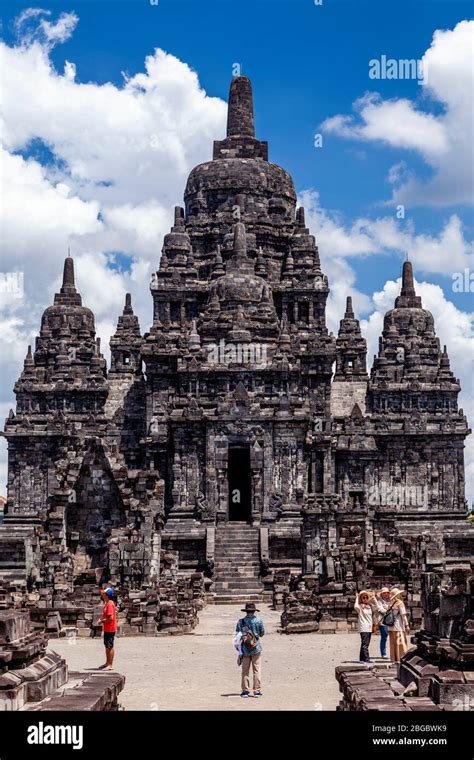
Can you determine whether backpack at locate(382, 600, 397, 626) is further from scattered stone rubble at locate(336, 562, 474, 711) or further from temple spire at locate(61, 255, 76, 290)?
temple spire at locate(61, 255, 76, 290)

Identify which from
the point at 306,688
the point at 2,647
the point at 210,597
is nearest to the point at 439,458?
the point at 210,597

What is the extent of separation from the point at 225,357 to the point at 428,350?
1361 cm

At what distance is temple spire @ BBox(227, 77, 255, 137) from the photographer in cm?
6084

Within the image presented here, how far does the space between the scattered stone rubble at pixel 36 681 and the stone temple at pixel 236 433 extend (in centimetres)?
1492

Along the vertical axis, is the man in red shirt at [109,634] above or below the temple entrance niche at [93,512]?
below

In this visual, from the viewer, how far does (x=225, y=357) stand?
48.9 meters

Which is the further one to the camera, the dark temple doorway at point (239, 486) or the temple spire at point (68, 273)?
the temple spire at point (68, 273)

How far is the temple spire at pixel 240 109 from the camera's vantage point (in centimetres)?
6084

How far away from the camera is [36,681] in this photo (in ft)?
49.8

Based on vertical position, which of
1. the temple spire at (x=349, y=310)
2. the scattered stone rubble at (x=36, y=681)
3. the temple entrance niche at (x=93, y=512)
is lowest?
the scattered stone rubble at (x=36, y=681)

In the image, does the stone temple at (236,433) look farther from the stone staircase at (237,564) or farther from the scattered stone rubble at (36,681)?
the scattered stone rubble at (36,681)

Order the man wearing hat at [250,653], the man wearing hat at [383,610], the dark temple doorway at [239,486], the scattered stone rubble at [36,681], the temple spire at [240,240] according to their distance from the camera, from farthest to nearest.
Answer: the temple spire at [240,240] → the dark temple doorway at [239,486] → the man wearing hat at [383,610] → the man wearing hat at [250,653] → the scattered stone rubble at [36,681]

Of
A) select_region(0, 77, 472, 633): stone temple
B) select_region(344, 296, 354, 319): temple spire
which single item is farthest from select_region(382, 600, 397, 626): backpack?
select_region(344, 296, 354, 319): temple spire

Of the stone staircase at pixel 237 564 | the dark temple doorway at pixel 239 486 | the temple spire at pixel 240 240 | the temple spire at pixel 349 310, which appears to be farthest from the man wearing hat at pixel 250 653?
the temple spire at pixel 349 310
